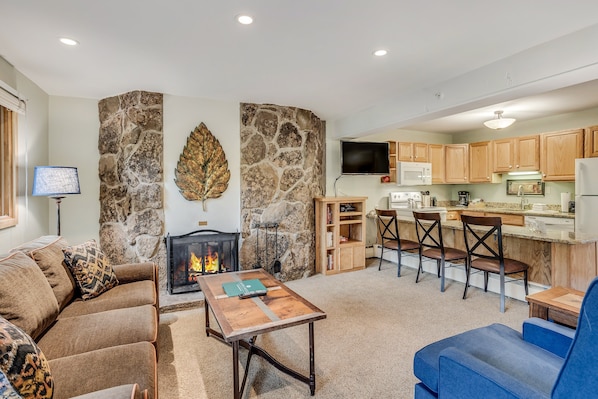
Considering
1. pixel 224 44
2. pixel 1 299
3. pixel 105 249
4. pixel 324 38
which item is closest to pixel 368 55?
pixel 324 38

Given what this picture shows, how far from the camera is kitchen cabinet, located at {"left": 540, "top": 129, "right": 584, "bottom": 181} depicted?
179 inches

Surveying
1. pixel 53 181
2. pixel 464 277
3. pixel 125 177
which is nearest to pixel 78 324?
pixel 53 181

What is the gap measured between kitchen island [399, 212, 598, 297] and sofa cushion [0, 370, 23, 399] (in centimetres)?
380

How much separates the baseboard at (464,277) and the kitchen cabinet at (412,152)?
175cm

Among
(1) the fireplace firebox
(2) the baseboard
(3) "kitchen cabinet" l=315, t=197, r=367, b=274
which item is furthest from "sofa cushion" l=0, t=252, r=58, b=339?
(2) the baseboard

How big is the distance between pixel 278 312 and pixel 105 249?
2801mm

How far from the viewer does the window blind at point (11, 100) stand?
2.48 metres

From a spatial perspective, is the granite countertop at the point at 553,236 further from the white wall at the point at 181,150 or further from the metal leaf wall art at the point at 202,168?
the metal leaf wall art at the point at 202,168

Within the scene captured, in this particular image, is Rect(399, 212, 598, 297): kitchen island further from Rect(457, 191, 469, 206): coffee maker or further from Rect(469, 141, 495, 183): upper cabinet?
Rect(457, 191, 469, 206): coffee maker

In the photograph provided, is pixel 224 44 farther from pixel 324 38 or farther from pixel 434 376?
pixel 434 376

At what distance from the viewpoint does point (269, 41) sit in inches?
94.7

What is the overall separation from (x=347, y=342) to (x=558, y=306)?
149 centimetres

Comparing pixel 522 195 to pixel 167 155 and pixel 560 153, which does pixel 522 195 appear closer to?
pixel 560 153

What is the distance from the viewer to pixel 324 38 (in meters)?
2.37
